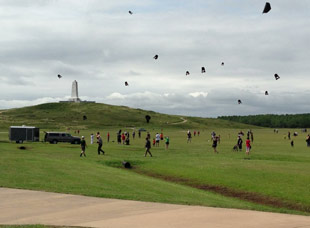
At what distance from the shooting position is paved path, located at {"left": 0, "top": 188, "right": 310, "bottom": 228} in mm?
10875

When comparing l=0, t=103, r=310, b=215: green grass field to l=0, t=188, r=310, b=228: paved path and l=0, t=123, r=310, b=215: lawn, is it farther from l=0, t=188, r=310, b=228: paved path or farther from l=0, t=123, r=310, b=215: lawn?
l=0, t=188, r=310, b=228: paved path

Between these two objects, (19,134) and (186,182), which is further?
(19,134)

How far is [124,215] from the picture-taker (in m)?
12.0

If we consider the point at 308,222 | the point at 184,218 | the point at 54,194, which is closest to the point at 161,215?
the point at 184,218

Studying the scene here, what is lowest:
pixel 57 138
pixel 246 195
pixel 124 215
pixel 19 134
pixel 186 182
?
pixel 246 195

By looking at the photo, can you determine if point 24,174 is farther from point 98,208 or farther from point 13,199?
point 98,208

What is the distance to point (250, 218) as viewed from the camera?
1169cm

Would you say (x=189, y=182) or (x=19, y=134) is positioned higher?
(x=19, y=134)

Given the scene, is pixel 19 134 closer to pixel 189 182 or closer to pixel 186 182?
pixel 186 182


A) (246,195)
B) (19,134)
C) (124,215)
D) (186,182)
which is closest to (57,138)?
(19,134)

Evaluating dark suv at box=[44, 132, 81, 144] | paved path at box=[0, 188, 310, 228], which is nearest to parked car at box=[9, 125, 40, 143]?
dark suv at box=[44, 132, 81, 144]

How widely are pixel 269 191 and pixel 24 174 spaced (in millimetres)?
11593

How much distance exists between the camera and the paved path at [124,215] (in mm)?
10875

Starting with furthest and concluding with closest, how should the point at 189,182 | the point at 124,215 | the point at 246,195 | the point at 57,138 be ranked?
1. the point at 57,138
2. the point at 189,182
3. the point at 246,195
4. the point at 124,215
